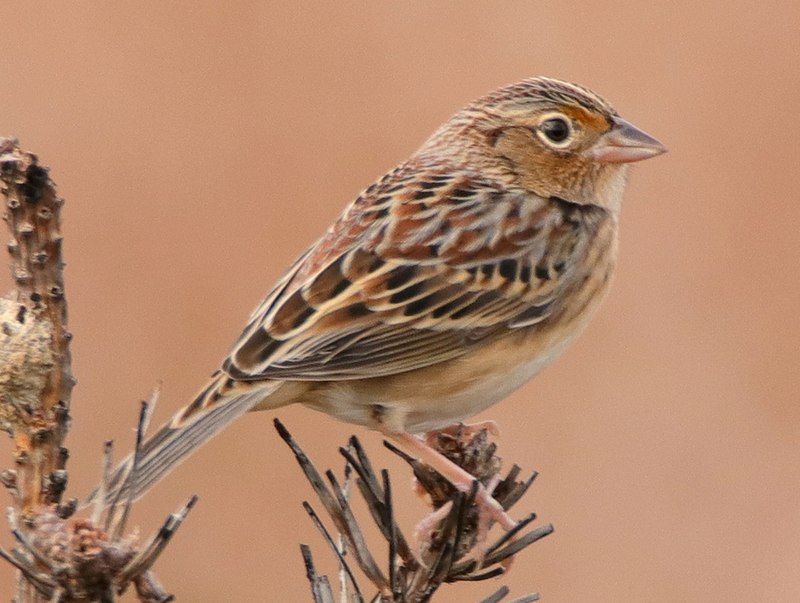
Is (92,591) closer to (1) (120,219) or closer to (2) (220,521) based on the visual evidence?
(2) (220,521)

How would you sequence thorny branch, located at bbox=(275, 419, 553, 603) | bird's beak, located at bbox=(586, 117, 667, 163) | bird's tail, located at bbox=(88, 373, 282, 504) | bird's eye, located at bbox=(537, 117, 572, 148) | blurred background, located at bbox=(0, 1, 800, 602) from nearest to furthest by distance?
thorny branch, located at bbox=(275, 419, 553, 603) < bird's tail, located at bbox=(88, 373, 282, 504) < bird's beak, located at bbox=(586, 117, 667, 163) < bird's eye, located at bbox=(537, 117, 572, 148) < blurred background, located at bbox=(0, 1, 800, 602)

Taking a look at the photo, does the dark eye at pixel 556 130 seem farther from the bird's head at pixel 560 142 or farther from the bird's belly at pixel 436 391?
the bird's belly at pixel 436 391

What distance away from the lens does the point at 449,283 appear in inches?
179

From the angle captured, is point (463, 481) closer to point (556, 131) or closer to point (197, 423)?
point (197, 423)

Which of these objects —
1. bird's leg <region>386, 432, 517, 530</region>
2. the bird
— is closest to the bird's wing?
the bird

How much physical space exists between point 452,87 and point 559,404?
2032mm

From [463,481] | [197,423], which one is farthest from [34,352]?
[197,423]

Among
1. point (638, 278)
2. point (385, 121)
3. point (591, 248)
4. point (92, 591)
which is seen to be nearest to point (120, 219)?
point (385, 121)

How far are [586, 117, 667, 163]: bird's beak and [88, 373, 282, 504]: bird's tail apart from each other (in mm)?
1531

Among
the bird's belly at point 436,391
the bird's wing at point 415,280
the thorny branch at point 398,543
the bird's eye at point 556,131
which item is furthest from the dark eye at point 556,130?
the thorny branch at point 398,543

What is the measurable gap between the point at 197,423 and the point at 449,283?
1.13 metres

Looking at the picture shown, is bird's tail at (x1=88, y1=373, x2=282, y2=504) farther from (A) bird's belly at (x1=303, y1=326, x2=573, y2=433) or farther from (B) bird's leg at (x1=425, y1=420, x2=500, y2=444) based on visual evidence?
(B) bird's leg at (x1=425, y1=420, x2=500, y2=444)

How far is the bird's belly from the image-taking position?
14.0ft

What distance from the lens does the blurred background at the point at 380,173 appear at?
23.2 feet
